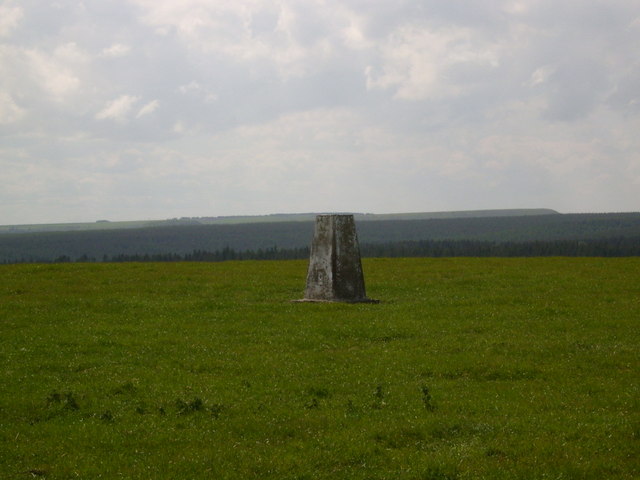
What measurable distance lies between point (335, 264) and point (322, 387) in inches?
569

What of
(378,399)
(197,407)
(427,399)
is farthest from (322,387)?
(197,407)

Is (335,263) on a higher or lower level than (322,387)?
higher

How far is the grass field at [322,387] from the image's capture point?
12.8 metres

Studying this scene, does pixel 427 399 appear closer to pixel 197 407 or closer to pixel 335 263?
pixel 197 407

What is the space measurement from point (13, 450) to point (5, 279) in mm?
32305

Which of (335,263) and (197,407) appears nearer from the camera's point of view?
(197,407)

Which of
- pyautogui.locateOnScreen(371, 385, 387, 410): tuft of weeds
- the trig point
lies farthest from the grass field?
the trig point

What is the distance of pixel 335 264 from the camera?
3177cm

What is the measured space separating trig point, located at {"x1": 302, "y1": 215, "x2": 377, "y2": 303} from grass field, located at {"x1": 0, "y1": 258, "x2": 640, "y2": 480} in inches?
60.6

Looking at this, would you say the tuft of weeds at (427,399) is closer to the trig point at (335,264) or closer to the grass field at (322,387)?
the grass field at (322,387)

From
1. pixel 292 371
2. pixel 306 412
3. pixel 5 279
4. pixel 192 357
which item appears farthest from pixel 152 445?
pixel 5 279

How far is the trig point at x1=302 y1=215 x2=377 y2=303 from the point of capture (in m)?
31.7

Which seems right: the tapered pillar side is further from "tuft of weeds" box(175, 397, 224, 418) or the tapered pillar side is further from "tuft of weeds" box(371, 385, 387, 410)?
"tuft of weeds" box(175, 397, 224, 418)

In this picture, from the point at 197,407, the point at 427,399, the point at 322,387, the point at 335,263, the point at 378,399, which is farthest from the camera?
the point at 335,263
